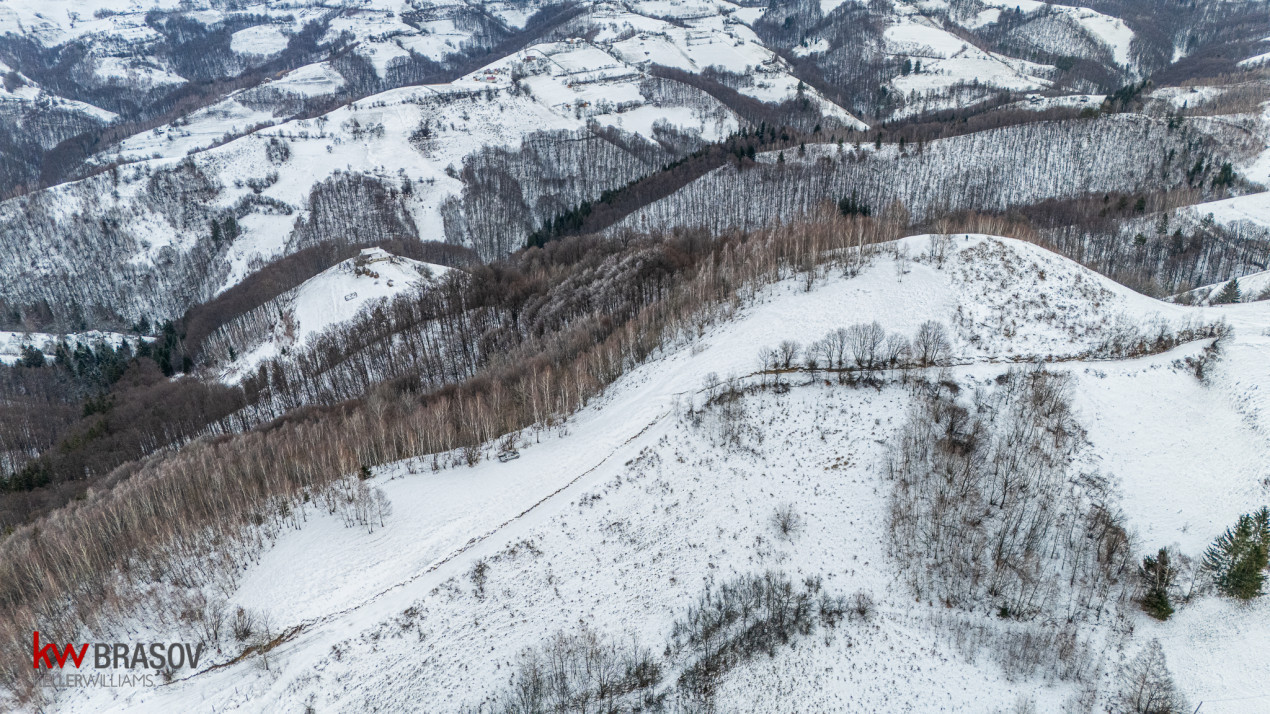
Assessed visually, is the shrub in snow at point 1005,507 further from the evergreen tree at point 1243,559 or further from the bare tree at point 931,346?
the evergreen tree at point 1243,559

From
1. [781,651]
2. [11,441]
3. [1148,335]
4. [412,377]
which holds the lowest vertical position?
[11,441]

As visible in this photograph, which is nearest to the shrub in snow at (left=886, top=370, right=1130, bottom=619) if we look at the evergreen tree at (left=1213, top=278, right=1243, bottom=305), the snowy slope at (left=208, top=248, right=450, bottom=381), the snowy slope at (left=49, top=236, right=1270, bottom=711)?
the snowy slope at (left=49, top=236, right=1270, bottom=711)

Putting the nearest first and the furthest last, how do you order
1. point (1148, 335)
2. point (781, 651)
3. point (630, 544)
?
point (781, 651)
point (630, 544)
point (1148, 335)

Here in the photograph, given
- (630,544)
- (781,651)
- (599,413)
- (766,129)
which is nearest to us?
(781,651)

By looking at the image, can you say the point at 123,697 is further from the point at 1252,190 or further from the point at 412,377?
the point at 1252,190

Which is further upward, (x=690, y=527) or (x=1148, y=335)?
(x=1148, y=335)

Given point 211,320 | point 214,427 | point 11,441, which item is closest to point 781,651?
point 214,427

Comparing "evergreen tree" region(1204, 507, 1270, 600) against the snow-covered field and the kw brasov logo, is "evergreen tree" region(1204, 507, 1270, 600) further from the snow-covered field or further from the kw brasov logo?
the snow-covered field
